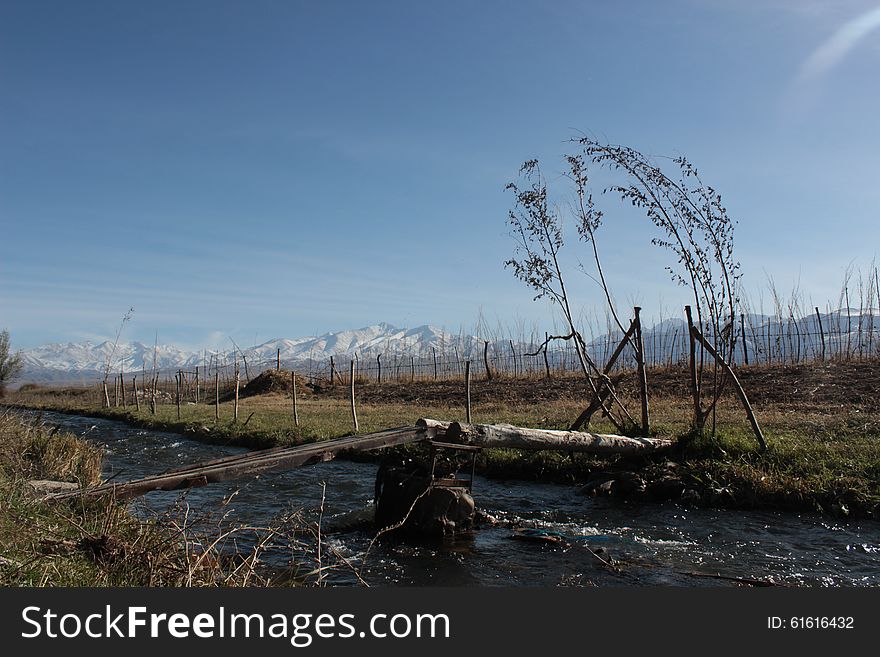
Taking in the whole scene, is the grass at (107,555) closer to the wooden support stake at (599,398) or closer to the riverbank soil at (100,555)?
the riverbank soil at (100,555)

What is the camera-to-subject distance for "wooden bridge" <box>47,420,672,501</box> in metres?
5.96

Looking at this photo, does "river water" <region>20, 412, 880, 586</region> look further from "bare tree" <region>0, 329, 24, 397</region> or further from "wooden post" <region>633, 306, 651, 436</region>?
"bare tree" <region>0, 329, 24, 397</region>

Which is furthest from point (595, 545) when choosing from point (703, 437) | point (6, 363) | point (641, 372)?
point (6, 363)

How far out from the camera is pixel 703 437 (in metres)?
10.1

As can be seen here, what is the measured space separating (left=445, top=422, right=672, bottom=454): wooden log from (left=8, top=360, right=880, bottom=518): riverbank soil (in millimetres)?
343

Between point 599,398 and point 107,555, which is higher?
point 599,398

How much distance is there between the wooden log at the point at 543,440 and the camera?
812 centimetres

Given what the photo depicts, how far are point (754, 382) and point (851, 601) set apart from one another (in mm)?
15310

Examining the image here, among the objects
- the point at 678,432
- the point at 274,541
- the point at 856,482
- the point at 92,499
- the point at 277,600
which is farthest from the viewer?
the point at 678,432

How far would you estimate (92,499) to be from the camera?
19.5ft

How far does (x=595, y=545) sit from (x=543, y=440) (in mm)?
2125

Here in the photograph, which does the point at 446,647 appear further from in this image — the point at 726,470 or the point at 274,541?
the point at 726,470

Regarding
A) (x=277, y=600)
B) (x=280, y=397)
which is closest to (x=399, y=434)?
(x=277, y=600)

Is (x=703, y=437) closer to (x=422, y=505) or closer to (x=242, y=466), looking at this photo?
(x=422, y=505)
